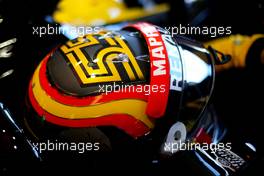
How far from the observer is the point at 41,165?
89 centimetres

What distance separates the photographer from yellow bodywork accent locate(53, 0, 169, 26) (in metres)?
1.76

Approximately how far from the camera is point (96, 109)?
83 cm

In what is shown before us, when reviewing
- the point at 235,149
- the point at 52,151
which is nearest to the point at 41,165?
the point at 52,151

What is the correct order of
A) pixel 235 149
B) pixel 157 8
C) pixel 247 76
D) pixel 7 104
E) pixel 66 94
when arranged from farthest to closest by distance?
1. pixel 157 8
2. pixel 247 76
3. pixel 235 149
4. pixel 7 104
5. pixel 66 94

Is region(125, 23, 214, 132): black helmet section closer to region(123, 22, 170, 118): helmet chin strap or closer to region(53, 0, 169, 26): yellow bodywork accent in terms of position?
region(123, 22, 170, 118): helmet chin strap

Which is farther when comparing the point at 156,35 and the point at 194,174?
the point at 194,174

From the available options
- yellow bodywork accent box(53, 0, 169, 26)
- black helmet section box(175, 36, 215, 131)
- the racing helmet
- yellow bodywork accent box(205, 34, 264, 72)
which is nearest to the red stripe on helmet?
the racing helmet

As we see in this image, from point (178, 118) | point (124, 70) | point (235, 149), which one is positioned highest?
point (124, 70)

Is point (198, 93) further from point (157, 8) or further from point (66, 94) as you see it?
point (157, 8)

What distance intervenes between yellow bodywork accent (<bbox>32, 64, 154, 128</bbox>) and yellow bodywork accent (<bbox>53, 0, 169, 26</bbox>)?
37.2 inches

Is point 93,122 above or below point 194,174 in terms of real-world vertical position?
above

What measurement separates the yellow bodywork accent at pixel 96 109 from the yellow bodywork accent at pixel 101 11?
3.10 ft

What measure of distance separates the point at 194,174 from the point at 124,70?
37 cm

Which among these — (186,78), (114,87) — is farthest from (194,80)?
(114,87)
